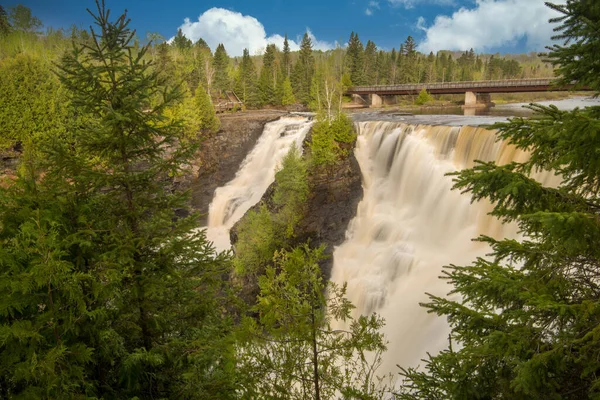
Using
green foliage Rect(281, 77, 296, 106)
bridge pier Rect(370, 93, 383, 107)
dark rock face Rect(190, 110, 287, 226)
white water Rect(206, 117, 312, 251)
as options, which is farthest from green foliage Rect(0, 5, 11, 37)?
bridge pier Rect(370, 93, 383, 107)

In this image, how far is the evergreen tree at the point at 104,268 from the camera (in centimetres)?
403

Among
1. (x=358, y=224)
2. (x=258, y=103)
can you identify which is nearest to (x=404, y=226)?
(x=358, y=224)

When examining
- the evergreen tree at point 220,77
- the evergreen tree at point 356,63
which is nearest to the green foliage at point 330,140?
the evergreen tree at point 220,77

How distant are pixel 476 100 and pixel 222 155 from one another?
36673mm

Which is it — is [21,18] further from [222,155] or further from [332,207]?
[332,207]

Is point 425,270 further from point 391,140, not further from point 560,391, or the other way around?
point 560,391

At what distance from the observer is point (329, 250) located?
22125mm

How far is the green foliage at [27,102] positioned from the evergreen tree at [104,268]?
31.7m

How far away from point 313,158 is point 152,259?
21.2 metres

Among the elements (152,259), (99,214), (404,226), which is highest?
(99,214)

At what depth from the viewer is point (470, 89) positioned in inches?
1860

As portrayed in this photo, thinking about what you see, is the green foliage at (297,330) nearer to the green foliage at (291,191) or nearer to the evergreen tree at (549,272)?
the evergreen tree at (549,272)

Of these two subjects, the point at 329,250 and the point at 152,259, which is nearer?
the point at 152,259

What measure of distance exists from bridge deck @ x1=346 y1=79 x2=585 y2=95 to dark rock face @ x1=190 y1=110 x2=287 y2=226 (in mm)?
24486
